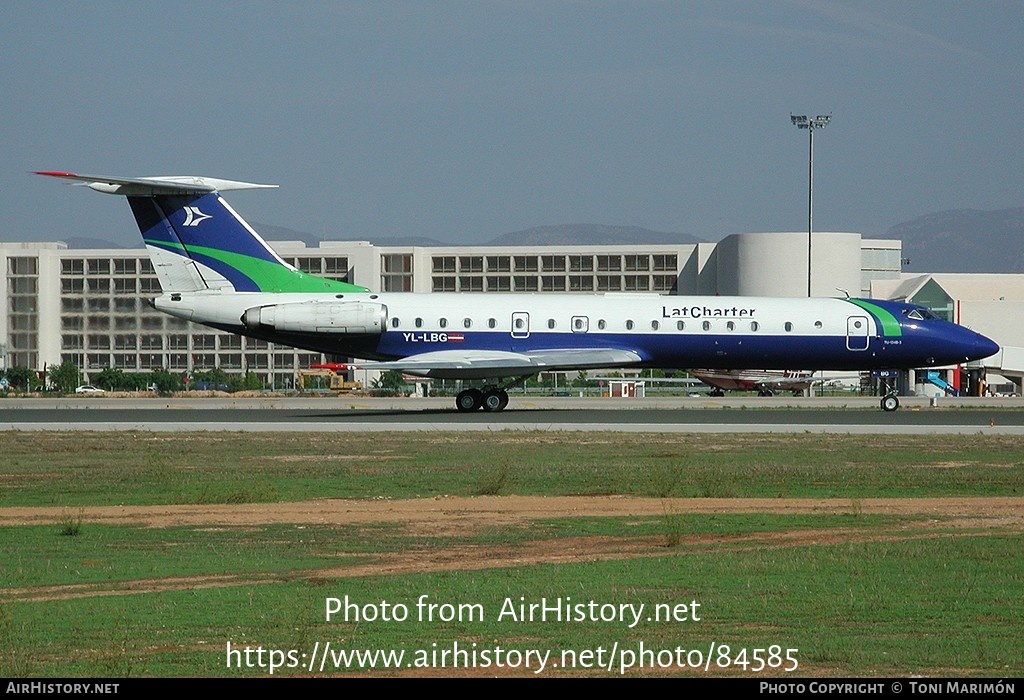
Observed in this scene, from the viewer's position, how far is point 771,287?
94.1m

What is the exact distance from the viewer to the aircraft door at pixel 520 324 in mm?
36938

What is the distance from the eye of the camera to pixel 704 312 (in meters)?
37.9

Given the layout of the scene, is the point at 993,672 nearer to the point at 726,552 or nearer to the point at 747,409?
the point at 726,552

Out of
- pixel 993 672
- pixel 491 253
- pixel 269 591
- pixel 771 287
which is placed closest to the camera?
pixel 993 672

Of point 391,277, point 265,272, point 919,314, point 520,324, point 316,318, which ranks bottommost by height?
point 520,324

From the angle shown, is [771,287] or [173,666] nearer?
[173,666]

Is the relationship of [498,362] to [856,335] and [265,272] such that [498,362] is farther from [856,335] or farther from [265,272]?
[856,335]

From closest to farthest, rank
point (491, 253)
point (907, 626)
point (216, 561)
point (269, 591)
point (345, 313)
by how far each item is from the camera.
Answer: point (907, 626) → point (269, 591) → point (216, 561) → point (345, 313) → point (491, 253)

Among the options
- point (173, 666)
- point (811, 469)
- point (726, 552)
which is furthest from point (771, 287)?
point (173, 666)

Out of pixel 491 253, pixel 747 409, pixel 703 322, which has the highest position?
pixel 491 253

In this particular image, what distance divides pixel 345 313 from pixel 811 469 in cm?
1816

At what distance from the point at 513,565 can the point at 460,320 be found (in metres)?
25.1

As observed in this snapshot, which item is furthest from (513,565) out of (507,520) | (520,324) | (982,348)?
(982,348)

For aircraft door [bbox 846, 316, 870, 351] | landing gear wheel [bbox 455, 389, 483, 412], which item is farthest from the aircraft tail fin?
aircraft door [bbox 846, 316, 870, 351]
